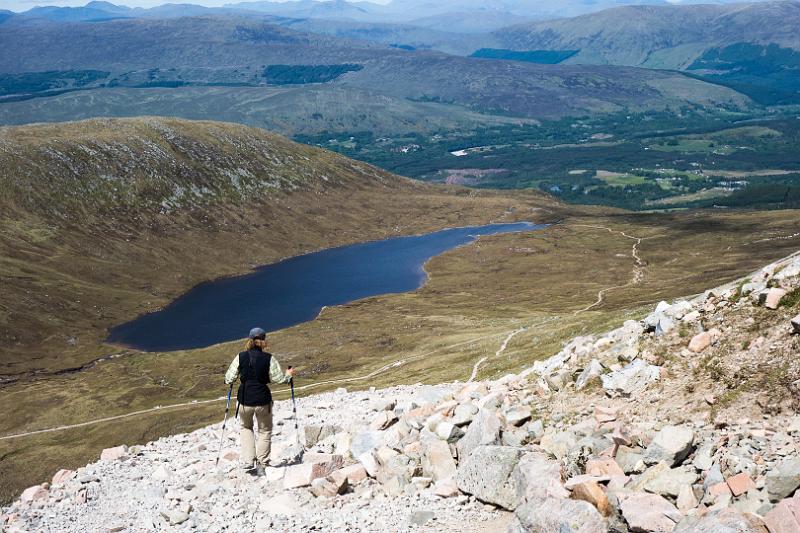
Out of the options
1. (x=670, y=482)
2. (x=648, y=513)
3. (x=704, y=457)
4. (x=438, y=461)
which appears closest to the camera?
(x=648, y=513)

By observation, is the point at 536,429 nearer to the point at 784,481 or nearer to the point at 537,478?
the point at 537,478

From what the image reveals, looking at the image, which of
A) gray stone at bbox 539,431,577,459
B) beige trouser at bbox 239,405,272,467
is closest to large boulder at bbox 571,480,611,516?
gray stone at bbox 539,431,577,459

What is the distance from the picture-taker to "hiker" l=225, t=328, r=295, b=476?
32.3 m

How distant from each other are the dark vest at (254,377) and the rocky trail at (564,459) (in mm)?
3476

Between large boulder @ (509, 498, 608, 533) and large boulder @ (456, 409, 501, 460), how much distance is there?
5.39 meters

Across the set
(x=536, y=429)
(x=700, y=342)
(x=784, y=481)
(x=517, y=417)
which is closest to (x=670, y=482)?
(x=784, y=481)

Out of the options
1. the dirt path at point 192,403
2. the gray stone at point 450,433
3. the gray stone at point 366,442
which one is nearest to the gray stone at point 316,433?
the gray stone at point 366,442

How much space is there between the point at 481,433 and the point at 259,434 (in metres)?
10.6

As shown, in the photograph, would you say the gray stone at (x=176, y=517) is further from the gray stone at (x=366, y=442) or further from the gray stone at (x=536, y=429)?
the gray stone at (x=536, y=429)

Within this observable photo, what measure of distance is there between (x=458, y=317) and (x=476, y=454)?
13825 centimetres

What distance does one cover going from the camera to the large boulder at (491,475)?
1072 inches

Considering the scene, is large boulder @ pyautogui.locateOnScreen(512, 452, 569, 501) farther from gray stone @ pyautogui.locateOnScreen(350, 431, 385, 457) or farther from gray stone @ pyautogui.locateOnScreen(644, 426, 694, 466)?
gray stone @ pyautogui.locateOnScreen(350, 431, 385, 457)

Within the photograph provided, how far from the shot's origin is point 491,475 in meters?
27.8

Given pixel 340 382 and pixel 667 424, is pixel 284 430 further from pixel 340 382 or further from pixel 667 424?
pixel 340 382
